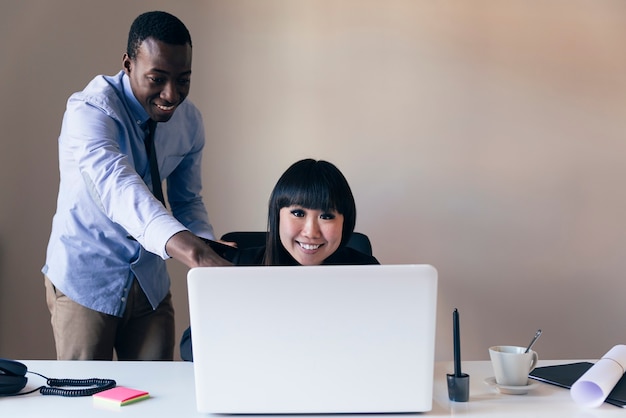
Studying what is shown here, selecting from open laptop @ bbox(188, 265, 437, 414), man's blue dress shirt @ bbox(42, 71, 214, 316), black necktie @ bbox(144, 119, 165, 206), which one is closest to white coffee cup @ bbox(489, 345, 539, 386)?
open laptop @ bbox(188, 265, 437, 414)

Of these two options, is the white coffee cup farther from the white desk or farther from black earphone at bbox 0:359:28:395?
black earphone at bbox 0:359:28:395

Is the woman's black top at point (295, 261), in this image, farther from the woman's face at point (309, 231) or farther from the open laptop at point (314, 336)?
the open laptop at point (314, 336)

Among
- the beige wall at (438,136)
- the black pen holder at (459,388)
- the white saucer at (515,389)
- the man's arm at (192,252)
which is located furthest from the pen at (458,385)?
the beige wall at (438,136)

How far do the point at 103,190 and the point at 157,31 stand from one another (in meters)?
0.50

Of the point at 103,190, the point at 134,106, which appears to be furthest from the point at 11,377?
the point at 134,106

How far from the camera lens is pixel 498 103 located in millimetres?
2867

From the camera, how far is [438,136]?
287 cm

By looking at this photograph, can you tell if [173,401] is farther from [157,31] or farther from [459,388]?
[157,31]

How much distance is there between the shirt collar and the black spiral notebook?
125 centimetres

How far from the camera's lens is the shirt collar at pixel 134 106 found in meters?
2.03

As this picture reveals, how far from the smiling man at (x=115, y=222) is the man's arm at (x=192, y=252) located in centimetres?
35

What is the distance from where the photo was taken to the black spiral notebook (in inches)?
51.2

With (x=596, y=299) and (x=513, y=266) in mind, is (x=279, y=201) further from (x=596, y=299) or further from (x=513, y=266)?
(x=596, y=299)

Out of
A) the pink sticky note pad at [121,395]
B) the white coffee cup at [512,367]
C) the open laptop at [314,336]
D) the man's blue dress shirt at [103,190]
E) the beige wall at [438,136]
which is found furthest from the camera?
the beige wall at [438,136]
